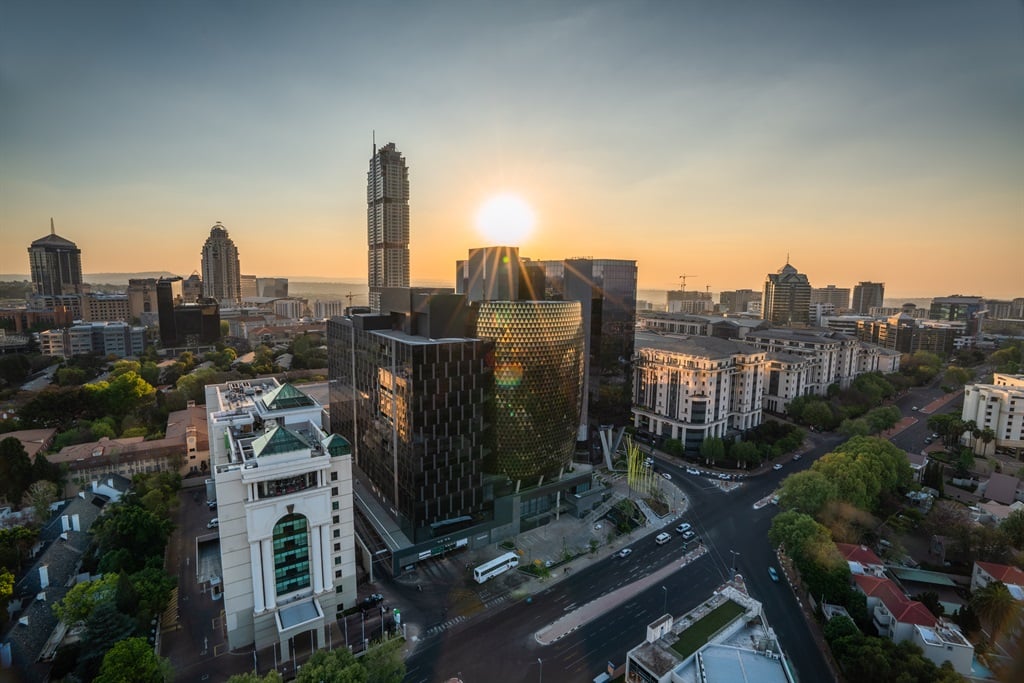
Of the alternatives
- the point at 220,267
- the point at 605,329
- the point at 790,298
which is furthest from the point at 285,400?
the point at 220,267

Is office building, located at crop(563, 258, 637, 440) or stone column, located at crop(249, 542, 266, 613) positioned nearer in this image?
stone column, located at crop(249, 542, 266, 613)

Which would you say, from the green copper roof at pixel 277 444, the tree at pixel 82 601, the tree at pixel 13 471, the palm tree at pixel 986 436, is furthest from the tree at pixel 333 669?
the palm tree at pixel 986 436

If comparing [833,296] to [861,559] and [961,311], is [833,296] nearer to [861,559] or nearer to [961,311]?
[961,311]

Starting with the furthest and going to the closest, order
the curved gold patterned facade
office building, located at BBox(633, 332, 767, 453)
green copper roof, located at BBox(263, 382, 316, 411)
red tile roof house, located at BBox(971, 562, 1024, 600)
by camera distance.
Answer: office building, located at BBox(633, 332, 767, 453), the curved gold patterned facade, green copper roof, located at BBox(263, 382, 316, 411), red tile roof house, located at BBox(971, 562, 1024, 600)

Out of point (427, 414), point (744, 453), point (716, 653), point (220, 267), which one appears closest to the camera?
point (716, 653)

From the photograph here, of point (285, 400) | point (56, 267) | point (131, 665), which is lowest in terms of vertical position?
point (131, 665)

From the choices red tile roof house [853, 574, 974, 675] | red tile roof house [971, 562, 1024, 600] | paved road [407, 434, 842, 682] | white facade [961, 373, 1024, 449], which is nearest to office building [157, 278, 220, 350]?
paved road [407, 434, 842, 682]

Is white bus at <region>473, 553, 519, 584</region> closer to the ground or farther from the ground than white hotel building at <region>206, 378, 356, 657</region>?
closer to the ground

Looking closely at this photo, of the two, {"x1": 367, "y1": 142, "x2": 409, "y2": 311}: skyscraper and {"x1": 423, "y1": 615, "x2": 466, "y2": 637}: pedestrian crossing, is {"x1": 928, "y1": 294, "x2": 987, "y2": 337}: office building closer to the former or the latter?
{"x1": 367, "y1": 142, "x2": 409, "y2": 311}: skyscraper
